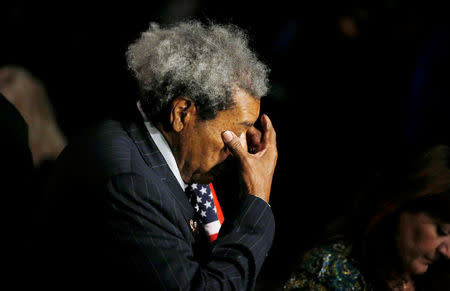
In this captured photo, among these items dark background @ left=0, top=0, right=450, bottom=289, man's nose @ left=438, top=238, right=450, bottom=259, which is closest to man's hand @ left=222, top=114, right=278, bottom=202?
man's nose @ left=438, top=238, right=450, bottom=259

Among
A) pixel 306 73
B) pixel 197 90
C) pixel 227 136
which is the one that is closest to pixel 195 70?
pixel 197 90

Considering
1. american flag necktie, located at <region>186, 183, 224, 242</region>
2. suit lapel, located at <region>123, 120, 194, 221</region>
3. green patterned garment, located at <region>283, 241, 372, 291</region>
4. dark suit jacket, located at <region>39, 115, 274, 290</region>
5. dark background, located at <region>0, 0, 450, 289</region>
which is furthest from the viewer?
dark background, located at <region>0, 0, 450, 289</region>

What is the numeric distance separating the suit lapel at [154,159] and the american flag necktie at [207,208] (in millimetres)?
397

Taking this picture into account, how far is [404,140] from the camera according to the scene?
11.0 ft

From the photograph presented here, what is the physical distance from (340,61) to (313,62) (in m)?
0.21

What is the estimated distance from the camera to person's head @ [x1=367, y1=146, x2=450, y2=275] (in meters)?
2.02

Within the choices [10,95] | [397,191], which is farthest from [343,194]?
[10,95]

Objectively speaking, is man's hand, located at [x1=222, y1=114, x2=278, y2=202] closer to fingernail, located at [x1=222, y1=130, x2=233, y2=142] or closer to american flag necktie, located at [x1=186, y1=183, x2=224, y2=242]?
fingernail, located at [x1=222, y1=130, x2=233, y2=142]

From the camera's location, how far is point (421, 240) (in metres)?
2.03

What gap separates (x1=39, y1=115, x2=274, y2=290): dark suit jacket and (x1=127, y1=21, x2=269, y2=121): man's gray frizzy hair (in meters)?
0.26

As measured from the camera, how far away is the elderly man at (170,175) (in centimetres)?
136

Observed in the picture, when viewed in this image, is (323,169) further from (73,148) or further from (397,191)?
(73,148)

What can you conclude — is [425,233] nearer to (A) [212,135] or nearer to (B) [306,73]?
(A) [212,135]

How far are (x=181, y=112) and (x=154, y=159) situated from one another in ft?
0.75
